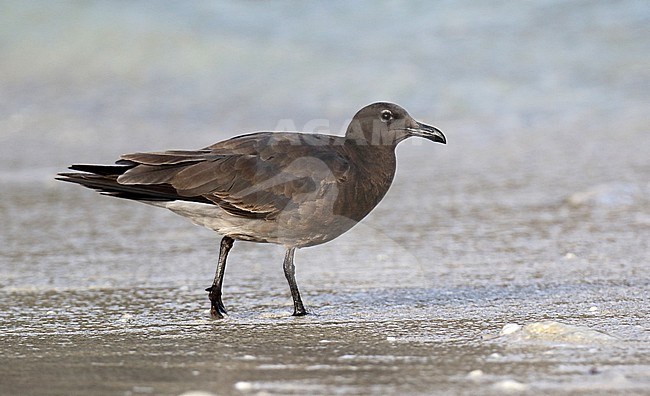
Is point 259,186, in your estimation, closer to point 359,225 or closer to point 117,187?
point 117,187

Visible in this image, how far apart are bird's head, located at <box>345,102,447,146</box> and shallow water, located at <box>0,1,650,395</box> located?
2.27 ft

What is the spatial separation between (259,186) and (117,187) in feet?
1.97

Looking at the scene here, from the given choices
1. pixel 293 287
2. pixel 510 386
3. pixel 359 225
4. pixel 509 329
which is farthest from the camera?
pixel 359 225

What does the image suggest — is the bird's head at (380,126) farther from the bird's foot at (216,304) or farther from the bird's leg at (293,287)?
the bird's foot at (216,304)

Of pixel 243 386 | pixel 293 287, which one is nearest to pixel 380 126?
pixel 293 287

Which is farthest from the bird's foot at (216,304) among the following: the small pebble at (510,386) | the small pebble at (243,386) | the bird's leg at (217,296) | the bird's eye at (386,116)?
the small pebble at (510,386)

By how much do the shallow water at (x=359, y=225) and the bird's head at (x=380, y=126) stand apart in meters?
0.69

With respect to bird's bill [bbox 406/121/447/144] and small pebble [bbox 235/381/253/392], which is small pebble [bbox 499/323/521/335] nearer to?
small pebble [bbox 235/381/253/392]

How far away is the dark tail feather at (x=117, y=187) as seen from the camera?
4.48 m

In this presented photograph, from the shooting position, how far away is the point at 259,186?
14.9ft

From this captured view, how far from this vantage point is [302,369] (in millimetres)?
3318

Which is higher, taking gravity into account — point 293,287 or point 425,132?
point 425,132

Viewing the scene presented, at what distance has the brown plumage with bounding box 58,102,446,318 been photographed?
4.49 m

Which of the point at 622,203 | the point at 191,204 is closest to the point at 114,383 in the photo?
the point at 191,204
